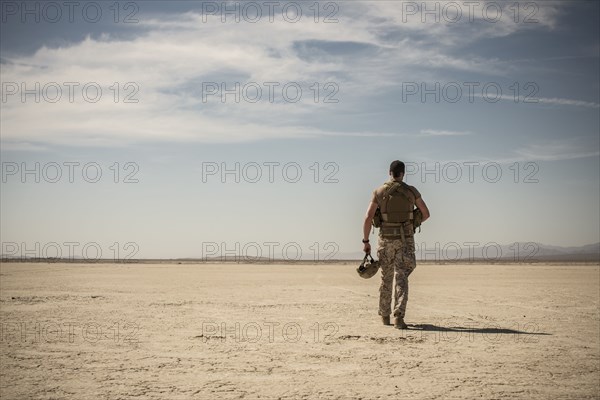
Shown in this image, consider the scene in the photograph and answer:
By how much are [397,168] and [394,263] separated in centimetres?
142

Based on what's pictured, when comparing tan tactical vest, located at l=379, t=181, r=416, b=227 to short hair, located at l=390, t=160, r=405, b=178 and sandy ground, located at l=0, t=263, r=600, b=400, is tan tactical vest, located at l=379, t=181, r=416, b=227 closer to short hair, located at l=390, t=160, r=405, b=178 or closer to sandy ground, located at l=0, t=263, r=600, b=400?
short hair, located at l=390, t=160, r=405, b=178

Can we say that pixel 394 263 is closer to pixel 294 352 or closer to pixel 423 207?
pixel 423 207

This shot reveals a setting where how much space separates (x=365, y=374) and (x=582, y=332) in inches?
151

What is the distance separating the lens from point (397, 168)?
23.4 feet

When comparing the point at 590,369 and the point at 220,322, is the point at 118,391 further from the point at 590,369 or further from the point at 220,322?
the point at 590,369

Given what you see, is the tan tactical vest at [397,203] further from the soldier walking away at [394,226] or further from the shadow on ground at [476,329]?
the shadow on ground at [476,329]

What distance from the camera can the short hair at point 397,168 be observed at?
7130 mm

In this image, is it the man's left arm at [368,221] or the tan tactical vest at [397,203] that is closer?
the tan tactical vest at [397,203]

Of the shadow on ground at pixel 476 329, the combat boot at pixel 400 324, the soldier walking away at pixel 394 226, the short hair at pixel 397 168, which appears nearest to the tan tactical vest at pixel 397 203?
the soldier walking away at pixel 394 226

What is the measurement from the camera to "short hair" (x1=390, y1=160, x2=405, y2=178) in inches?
281

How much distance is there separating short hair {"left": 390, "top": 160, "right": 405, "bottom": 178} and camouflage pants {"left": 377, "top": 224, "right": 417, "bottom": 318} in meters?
0.79

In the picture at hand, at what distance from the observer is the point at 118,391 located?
395cm

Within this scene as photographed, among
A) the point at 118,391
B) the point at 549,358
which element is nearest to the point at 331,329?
→ the point at 549,358

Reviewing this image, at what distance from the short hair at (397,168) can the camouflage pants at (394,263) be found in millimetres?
791
